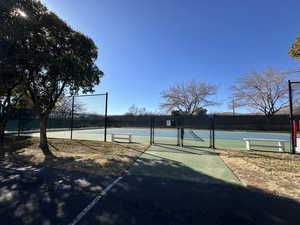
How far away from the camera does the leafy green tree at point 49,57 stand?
5254 millimetres

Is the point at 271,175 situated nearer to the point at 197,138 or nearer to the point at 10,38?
the point at 197,138

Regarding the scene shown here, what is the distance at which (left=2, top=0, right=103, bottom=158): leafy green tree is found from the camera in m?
5.25

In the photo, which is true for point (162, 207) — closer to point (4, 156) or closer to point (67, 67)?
point (67, 67)

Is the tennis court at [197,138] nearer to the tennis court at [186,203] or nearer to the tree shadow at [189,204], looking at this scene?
the tennis court at [186,203]

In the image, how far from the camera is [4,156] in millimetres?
5543

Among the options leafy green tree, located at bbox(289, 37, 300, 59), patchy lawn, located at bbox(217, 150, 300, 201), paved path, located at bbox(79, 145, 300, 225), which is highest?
leafy green tree, located at bbox(289, 37, 300, 59)

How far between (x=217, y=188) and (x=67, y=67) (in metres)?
6.60

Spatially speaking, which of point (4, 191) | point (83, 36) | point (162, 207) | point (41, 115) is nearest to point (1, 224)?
point (4, 191)

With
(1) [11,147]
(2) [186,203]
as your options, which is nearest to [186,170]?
(2) [186,203]

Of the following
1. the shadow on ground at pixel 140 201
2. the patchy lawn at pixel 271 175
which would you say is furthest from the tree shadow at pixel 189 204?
the patchy lawn at pixel 271 175

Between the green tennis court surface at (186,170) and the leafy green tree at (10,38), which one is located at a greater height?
the leafy green tree at (10,38)

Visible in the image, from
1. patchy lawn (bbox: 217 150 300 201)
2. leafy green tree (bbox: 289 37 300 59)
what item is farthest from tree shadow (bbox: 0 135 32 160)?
leafy green tree (bbox: 289 37 300 59)

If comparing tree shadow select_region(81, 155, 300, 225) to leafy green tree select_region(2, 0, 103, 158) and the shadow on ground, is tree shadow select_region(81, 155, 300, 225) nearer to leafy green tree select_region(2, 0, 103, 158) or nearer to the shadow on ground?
the shadow on ground

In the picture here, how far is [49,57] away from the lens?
217 inches
